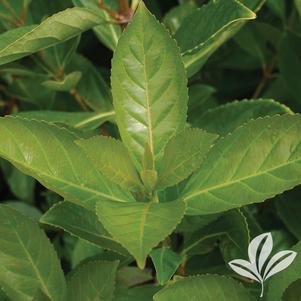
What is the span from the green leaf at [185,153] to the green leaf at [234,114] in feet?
1.29

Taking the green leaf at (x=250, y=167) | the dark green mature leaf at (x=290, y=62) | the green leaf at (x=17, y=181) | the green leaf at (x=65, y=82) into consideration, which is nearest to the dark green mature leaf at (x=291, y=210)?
the dark green mature leaf at (x=290, y=62)

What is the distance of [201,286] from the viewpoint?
1.07m

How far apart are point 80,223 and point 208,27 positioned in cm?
38

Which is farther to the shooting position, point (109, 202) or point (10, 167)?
point (10, 167)

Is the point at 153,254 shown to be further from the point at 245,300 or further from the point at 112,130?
the point at 112,130

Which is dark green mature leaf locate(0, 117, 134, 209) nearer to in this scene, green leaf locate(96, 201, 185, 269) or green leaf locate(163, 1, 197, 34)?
green leaf locate(96, 201, 185, 269)

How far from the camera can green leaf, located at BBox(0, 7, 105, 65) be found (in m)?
1.17

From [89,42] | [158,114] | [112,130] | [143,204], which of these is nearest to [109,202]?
[143,204]

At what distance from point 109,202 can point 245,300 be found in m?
0.24

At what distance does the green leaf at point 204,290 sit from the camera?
1040mm

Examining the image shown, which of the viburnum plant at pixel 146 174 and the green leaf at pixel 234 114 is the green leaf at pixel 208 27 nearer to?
the viburnum plant at pixel 146 174

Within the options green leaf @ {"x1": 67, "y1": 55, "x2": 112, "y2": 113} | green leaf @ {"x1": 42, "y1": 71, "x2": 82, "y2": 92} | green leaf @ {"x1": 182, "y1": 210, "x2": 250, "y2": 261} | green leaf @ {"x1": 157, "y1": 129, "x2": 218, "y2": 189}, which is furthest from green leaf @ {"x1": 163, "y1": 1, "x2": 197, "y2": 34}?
green leaf @ {"x1": 157, "y1": 129, "x2": 218, "y2": 189}

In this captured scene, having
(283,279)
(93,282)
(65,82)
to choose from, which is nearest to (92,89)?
(65,82)

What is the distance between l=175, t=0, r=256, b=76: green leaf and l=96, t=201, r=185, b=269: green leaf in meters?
0.33
